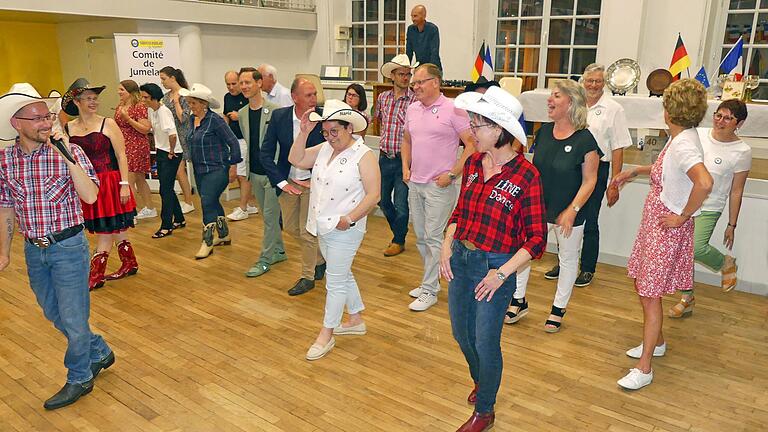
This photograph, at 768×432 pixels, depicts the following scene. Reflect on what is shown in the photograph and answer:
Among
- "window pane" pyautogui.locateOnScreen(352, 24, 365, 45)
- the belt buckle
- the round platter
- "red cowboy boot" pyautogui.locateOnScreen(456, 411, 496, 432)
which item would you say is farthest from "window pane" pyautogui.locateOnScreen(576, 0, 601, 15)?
the belt buckle

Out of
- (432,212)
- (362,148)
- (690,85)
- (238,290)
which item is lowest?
(238,290)

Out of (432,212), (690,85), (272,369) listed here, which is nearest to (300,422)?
(272,369)

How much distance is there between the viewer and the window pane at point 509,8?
8.65 meters

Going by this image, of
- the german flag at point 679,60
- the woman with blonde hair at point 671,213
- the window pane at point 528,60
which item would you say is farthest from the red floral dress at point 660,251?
the window pane at point 528,60

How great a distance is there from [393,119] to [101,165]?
228 centimetres

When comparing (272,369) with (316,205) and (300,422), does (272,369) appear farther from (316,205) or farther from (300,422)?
(316,205)

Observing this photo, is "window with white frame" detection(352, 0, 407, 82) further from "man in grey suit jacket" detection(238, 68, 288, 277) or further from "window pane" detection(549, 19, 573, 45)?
"man in grey suit jacket" detection(238, 68, 288, 277)

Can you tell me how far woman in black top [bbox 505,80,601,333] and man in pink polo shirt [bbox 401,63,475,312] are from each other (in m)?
0.54

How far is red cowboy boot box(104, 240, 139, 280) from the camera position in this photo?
4.77m

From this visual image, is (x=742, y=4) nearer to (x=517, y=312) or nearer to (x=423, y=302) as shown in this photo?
(x=517, y=312)

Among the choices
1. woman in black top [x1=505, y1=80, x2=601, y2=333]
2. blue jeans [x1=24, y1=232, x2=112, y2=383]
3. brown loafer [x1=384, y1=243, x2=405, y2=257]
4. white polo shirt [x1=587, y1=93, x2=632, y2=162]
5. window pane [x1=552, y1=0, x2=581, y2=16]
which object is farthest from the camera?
window pane [x1=552, y1=0, x2=581, y2=16]

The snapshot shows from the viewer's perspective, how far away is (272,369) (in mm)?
3396

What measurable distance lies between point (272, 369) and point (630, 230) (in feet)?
10.9

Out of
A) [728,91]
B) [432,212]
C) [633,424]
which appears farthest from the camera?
[728,91]
